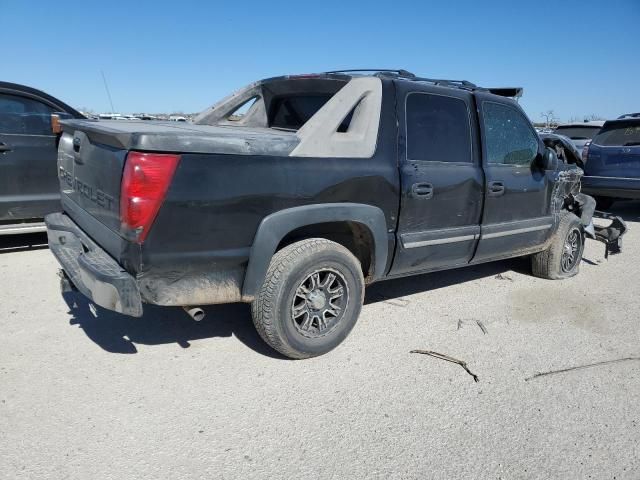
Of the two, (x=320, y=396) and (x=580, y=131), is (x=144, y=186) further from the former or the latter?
(x=580, y=131)

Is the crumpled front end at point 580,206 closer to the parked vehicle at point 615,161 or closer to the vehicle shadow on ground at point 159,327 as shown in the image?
the parked vehicle at point 615,161

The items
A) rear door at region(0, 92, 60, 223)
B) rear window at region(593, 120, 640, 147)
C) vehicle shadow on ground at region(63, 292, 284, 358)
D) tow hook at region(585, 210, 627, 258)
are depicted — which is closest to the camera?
vehicle shadow on ground at region(63, 292, 284, 358)

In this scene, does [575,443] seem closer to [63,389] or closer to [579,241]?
[63,389]

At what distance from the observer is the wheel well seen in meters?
3.30

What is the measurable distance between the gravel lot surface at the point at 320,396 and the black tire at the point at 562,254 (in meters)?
0.92

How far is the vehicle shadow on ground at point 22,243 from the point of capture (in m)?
5.70

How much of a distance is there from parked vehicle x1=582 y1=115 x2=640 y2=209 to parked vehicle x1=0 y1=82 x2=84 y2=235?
8.40 metres

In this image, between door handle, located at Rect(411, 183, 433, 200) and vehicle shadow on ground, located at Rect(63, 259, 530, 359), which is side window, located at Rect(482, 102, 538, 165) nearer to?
door handle, located at Rect(411, 183, 433, 200)

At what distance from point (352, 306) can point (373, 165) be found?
97 centimetres

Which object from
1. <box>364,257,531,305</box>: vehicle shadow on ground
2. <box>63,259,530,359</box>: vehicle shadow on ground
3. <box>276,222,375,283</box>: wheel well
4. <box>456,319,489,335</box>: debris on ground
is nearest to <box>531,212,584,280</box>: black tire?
<box>364,257,531,305</box>: vehicle shadow on ground

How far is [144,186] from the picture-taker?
2533mm

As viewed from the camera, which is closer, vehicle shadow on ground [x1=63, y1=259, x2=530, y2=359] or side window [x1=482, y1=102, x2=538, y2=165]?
vehicle shadow on ground [x1=63, y1=259, x2=530, y2=359]

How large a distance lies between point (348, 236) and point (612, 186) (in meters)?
7.13

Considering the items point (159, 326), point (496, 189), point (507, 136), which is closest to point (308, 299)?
point (159, 326)
